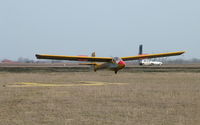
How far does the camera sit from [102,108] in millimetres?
9227

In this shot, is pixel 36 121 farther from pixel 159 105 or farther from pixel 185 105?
pixel 185 105

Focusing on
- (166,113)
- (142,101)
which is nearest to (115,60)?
(142,101)

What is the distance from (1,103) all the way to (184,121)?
7.02m

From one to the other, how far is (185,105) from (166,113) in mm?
1793

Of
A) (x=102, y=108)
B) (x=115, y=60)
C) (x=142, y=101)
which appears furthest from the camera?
(x=115, y=60)

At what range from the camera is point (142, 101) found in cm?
1086

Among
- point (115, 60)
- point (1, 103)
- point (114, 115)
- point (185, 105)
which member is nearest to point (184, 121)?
point (114, 115)

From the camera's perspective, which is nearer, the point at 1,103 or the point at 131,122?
the point at 131,122

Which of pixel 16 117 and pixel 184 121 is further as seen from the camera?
pixel 16 117

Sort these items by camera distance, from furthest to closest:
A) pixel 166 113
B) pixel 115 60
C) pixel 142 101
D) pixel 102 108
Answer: pixel 115 60
pixel 142 101
pixel 102 108
pixel 166 113

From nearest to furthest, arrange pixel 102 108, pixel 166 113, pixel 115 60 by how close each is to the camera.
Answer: pixel 166 113 < pixel 102 108 < pixel 115 60

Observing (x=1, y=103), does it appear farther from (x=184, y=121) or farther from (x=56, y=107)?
(x=184, y=121)

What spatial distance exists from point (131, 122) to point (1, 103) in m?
5.77

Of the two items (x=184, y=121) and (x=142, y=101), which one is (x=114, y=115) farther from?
(x=142, y=101)
